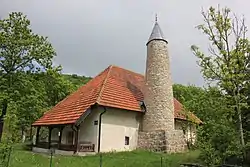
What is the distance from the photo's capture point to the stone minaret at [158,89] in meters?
21.3

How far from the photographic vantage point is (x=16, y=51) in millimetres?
22734

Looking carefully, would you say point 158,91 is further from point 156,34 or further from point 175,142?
point 156,34

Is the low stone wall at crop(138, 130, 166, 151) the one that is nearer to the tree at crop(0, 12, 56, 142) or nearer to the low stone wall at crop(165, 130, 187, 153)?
the low stone wall at crop(165, 130, 187, 153)

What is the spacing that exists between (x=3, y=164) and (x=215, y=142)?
8.87 metres

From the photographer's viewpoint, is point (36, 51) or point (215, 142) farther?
point (36, 51)

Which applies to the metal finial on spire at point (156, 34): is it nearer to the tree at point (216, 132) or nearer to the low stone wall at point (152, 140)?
the low stone wall at point (152, 140)

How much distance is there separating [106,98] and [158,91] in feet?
13.8

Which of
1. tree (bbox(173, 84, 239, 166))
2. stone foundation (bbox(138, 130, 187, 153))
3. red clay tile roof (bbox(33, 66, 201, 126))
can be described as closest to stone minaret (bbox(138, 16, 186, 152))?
stone foundation (bbox(138, 130, 187, 153))

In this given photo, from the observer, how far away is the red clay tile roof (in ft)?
65.6

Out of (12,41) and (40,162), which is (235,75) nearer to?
(40,162)

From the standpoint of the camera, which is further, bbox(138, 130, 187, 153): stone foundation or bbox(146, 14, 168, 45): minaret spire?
bbox(146, 14, 168, 45): minaret spire

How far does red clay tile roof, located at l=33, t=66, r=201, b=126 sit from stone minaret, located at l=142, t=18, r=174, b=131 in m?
0.99

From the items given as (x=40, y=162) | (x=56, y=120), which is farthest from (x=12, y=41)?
(x=40, y=162)

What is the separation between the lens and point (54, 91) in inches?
1336
